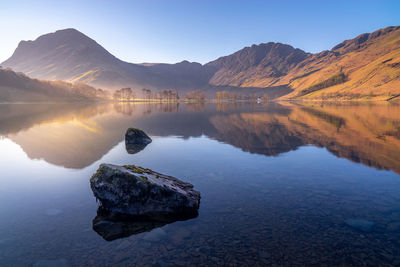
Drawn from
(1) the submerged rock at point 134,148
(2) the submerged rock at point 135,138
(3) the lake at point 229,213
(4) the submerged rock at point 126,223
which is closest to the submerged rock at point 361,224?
(3) the lake at point 229,213

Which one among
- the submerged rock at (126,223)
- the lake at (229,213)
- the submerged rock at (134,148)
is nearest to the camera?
the lake at (229,213)

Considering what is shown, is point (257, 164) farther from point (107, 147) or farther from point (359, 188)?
point (107, 147)

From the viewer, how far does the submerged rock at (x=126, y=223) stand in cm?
1031

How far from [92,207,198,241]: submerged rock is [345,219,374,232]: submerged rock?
25.4 ft

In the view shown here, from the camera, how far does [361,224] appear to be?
10883 millimetres

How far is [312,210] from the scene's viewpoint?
1221cm

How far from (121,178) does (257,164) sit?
1348 cm

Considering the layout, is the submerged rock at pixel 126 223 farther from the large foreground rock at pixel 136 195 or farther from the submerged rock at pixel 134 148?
the submerged rock at pixel 134 148

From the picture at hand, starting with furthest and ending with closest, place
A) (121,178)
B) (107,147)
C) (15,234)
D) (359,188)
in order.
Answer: (107,147), (359,188), (121,178), (15,234)

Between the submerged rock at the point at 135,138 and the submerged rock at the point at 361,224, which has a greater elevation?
the submerged rock at the point at 135,138

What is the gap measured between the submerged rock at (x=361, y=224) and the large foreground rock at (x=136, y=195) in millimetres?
7793

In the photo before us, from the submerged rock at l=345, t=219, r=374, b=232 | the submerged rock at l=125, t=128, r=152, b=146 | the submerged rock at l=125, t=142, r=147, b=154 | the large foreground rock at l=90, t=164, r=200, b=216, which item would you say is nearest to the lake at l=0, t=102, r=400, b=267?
the submerged rock at l=345, t=219, r=374, b=232

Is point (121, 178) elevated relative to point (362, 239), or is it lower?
elevated

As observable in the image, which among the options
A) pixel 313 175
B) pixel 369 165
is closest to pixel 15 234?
pixel 313 175
